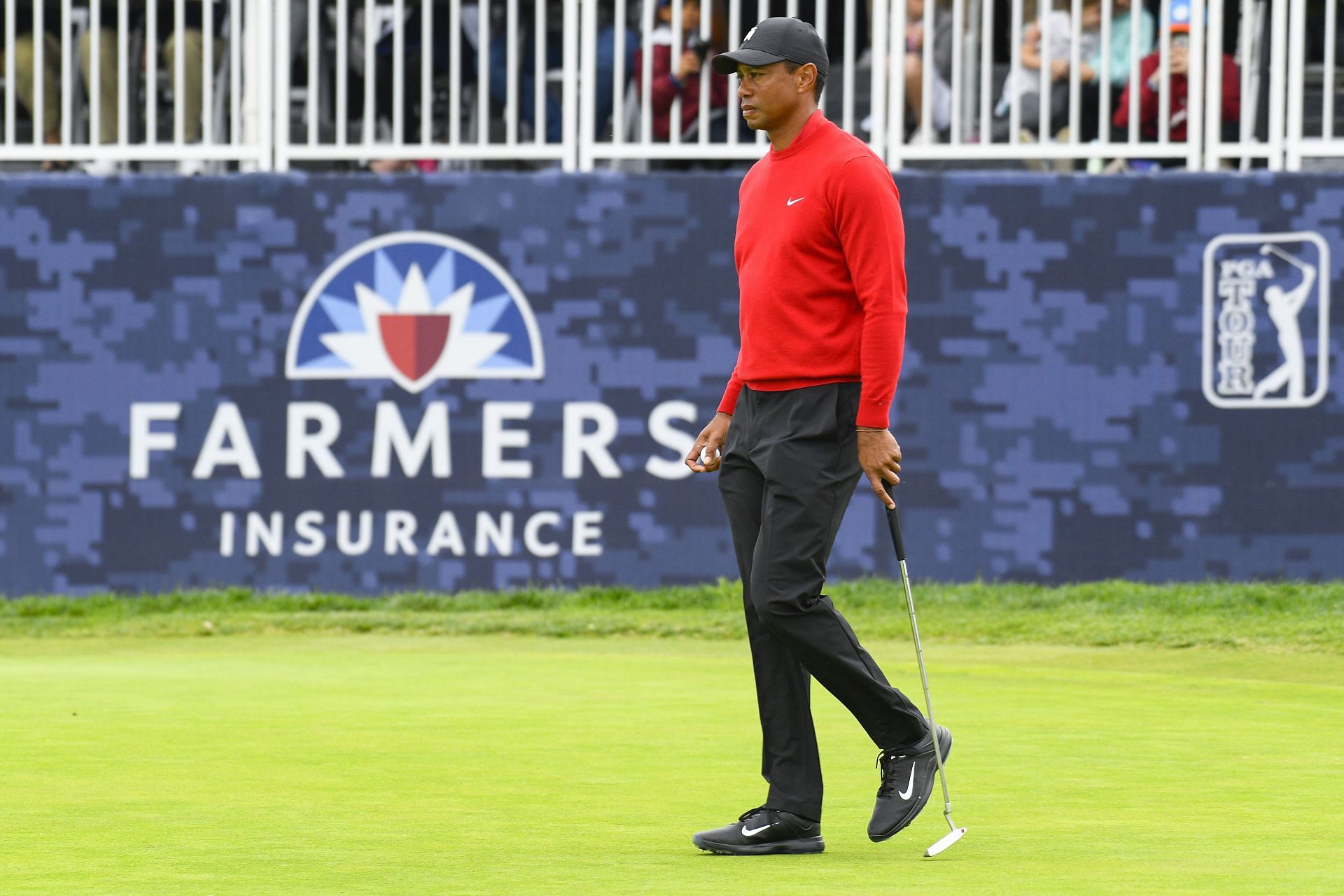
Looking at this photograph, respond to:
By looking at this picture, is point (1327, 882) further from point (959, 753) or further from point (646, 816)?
point (959, 753)

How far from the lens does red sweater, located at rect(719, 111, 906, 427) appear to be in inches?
175

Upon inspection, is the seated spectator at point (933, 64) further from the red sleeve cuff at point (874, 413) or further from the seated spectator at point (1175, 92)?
the red sleeve cuff at point (874, 413)

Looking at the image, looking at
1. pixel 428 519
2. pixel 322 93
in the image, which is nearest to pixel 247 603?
pixel 428 519

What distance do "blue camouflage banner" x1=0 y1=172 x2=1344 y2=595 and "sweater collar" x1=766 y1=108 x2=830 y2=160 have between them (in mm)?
6818

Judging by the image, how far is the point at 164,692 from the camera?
759 cm

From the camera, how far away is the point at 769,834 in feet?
14.5

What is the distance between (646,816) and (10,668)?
4900mm

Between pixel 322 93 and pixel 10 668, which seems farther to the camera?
pixel 322 93

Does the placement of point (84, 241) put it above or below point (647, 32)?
below

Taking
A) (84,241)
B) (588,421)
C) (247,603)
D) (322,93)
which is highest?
(322,93)

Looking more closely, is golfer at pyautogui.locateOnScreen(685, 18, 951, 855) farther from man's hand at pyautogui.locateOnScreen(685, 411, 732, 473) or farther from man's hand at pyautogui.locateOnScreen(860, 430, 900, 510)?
man's hand at pyautogui.locateOnScreen(685, 411, 732, 473)

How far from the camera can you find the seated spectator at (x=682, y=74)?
12.1 metres

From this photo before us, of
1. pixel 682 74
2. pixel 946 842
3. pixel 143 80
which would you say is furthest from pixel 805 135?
pixel 143 80

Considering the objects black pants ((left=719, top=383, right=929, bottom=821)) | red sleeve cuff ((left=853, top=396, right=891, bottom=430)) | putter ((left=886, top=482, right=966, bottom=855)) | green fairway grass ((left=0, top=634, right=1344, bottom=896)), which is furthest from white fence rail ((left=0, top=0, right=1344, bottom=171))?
red sleeve cuff ((left=853, top=396, right=891, bottom=430))
